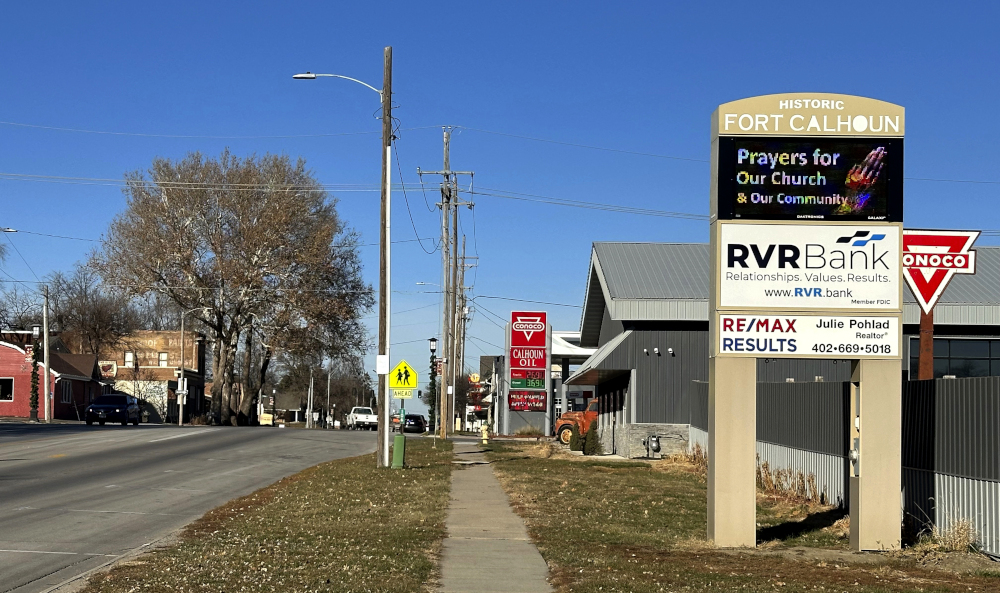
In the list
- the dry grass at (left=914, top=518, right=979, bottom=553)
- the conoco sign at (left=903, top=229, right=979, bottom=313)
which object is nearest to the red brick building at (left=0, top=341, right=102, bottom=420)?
the conoco sign at (left=903, top=229, right=979, bottom=313)

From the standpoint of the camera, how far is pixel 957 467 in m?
12.3

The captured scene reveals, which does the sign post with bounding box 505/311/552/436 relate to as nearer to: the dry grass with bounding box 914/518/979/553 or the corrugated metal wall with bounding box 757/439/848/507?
the corrugated metal wall with bounding box 757/439/848/507

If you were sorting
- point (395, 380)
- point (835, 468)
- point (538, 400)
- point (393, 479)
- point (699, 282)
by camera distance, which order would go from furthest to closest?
point (538, 400) < point (699, 282) < point (395, 380) < point (393, 479) < point (835, 468)

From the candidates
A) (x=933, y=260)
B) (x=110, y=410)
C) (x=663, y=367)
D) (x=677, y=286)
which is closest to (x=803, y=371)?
(x=663, y=367)

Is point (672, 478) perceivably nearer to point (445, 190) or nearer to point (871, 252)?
point (871, 252)

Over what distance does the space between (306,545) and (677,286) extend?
21.6 meters

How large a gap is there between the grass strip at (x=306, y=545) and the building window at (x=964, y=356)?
18.2m

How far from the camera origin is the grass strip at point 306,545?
9.51m

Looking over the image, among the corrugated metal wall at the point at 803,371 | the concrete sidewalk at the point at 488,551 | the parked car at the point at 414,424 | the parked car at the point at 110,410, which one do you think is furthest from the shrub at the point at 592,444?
the parked car at the point at 414,424

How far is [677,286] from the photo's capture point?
31.9 metres

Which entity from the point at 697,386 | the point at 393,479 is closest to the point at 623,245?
the point at 697,386

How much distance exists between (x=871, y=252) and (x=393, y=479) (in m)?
12.0

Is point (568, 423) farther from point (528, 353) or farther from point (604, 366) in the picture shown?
point (528, 353)

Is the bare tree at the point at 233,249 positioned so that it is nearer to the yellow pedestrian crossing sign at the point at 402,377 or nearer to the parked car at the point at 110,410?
the parked car at the point at 110,410
